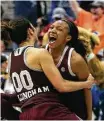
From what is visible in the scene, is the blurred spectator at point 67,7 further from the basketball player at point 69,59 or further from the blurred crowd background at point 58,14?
the basketball player at point 69,59

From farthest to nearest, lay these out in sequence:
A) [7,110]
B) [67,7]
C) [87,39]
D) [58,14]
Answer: [67,7]
[58,14]
[87,39]
[7,110]

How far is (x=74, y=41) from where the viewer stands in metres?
4.65

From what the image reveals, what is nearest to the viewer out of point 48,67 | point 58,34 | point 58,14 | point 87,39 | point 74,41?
point 48,67

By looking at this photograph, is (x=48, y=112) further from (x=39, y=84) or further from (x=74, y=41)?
(x=74, y=41)

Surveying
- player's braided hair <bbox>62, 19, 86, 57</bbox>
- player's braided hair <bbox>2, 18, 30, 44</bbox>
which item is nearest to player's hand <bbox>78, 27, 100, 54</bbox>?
player's braided hair <bbox>62, 19, 86, 57</bbox>

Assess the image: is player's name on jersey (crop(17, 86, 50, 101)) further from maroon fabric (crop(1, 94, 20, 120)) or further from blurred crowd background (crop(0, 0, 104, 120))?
blurred crowd background (crop(0, 0, 104, 120))

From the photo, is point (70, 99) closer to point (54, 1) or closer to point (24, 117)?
point (24, 117)

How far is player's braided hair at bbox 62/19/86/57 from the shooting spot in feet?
14.7

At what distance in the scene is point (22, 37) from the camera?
450cm

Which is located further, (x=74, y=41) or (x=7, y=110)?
(x=7, y=110)

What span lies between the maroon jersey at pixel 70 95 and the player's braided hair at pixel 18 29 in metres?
0.26

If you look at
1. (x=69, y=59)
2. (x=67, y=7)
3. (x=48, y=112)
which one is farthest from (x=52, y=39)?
(x=67, y=7)

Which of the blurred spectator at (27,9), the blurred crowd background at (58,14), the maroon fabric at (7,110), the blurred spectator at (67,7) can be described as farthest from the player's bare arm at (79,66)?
the blurred spectator at (27,9)

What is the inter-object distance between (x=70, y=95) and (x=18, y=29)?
A: 77cm
